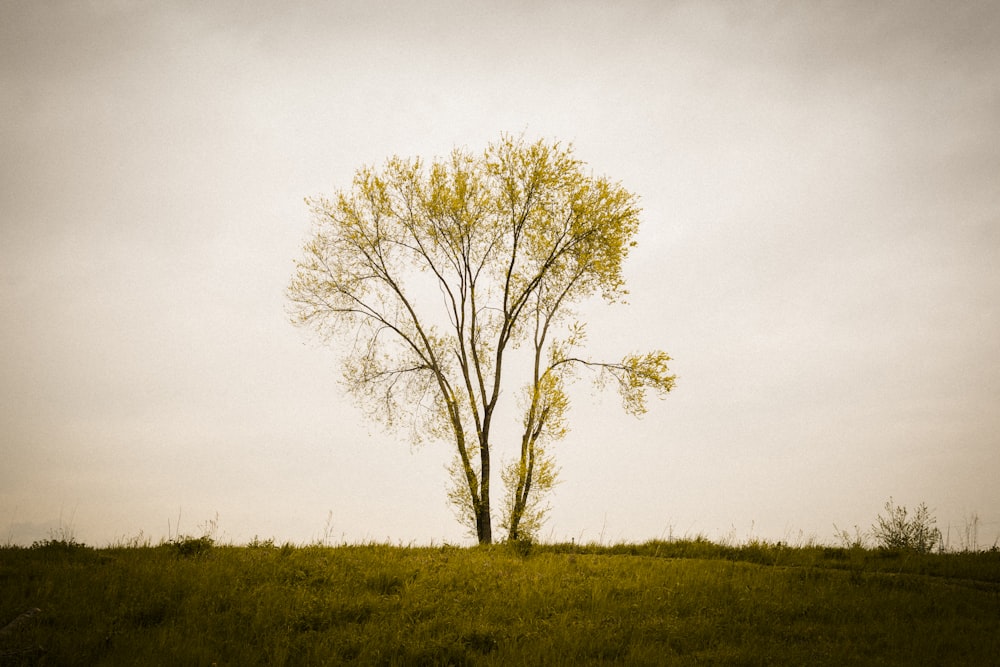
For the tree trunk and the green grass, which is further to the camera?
the tree trunk

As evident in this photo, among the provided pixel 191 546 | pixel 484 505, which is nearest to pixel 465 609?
pixel 191 546

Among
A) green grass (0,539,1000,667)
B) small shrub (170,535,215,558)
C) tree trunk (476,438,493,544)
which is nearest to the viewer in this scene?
green grass (0,539,1000,667)

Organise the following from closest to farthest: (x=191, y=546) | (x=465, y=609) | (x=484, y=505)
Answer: (x=465, y=609) → (x=191, y=546) → (x=484, y=505)

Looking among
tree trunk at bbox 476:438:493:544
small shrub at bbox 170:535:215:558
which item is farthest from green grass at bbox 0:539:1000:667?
tree trunk at bbox 476:438:493:544

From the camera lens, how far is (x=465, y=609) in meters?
8.96

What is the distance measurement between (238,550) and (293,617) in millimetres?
4680

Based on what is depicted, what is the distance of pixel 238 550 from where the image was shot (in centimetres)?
1216

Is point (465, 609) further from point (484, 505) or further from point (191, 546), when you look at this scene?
point (484, 505)

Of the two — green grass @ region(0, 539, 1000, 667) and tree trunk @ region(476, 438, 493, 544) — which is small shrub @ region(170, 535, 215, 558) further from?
tree trunk @ region(476, 438, 493, 544)

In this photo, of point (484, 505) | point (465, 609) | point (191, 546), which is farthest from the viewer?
point (484, 505)

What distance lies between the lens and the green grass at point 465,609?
24.2 ft

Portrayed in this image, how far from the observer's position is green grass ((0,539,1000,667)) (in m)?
7.39

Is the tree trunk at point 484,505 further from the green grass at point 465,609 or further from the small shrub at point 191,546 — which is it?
the small shrub at point 191,546

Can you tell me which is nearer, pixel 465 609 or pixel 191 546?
pixel 465 609
